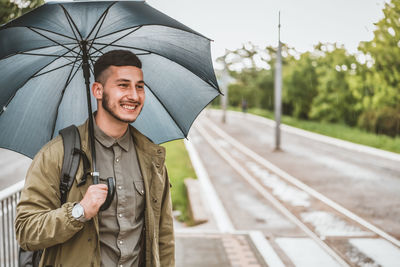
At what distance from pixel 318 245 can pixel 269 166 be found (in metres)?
7.23

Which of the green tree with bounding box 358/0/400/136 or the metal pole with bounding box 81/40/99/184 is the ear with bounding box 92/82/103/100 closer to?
the metal pole with bounding box 81/40/99/184

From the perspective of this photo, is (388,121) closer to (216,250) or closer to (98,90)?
(216,250)

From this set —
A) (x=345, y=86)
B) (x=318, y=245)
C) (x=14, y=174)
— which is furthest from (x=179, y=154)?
(x=345, y=86)

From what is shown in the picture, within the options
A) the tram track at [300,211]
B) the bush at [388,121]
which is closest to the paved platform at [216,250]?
the tram track at [300,211]

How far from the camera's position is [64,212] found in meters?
1.87

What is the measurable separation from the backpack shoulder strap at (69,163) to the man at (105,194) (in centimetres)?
2

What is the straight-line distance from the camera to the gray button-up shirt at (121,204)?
2.09 meters

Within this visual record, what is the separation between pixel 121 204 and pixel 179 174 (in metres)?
9.48

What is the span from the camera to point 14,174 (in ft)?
41.6

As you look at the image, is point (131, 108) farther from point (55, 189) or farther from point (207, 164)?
point (207, 164)

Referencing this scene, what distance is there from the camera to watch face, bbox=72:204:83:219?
1.86 m

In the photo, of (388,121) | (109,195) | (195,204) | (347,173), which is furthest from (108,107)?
(388,121)

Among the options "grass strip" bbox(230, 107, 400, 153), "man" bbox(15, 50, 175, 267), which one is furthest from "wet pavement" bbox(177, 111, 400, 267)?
"man" bbox(15, 50, 175, 267)

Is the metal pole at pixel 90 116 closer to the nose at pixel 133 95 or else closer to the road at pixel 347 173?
the nose at pixel 133 95
